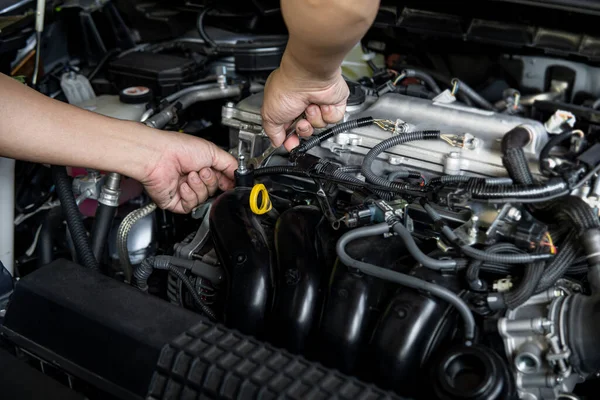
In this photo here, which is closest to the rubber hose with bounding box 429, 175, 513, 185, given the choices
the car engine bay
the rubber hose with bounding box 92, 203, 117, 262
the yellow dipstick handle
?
the car engine bay

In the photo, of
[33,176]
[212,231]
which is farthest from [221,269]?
[33,176]

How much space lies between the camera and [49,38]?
1.82 m

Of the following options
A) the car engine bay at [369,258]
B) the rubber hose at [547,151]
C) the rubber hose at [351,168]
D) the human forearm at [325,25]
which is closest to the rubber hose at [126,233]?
the car engine bay at [369,258]

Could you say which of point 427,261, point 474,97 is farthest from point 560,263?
point 474,97

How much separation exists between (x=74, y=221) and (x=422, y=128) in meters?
0.78

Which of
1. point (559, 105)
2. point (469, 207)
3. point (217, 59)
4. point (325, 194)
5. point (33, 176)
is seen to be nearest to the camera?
point (469, 207)

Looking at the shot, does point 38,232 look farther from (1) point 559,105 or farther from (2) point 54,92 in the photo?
(1) point 559,105

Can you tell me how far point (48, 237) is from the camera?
1573mm

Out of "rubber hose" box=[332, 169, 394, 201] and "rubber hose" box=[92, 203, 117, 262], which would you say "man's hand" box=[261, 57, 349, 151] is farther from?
"rubber hose" box=[92, 203, 117, 262]

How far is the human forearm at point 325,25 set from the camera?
0.83 metres

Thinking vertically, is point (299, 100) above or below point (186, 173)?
above

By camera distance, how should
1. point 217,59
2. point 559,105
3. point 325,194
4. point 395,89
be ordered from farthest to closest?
1. point 217,59
2. point 395,89
3. point 559,105
4. point 325,194

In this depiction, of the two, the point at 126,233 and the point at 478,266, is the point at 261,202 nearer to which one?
the point at 126,233

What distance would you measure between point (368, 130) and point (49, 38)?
1.08 m
